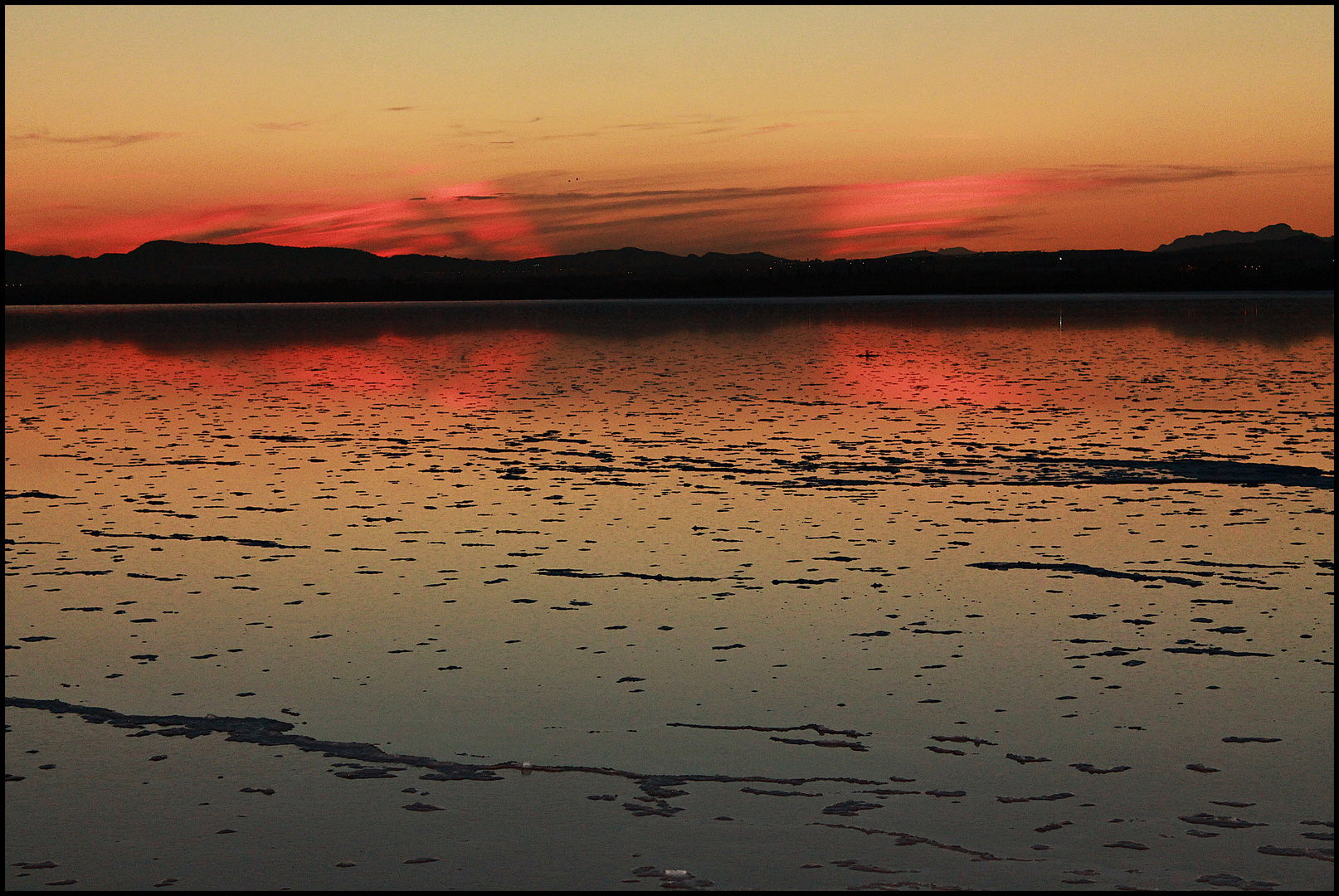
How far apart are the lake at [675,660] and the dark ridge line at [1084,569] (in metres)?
0.06

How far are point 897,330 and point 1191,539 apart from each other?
232 ft

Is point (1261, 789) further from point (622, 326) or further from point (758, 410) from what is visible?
point (622, 326)

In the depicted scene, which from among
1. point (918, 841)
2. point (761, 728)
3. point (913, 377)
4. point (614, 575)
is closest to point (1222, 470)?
point (614, 575)

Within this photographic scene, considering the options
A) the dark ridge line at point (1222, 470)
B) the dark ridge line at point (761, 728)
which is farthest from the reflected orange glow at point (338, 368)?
the dark ridge line at point (761, 728)

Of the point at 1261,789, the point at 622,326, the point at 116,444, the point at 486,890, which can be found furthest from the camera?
the point at 622,326

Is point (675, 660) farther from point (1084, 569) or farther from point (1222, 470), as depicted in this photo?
point (1222, 470)

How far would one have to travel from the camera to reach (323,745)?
796 centimetres

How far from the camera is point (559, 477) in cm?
1866

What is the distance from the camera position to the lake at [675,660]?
21.4 ft

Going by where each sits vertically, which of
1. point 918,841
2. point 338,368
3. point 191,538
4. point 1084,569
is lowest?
point 918,841

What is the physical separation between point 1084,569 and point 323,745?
7.48 meters

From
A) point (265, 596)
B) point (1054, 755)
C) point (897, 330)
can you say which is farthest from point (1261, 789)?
point (897, 330)

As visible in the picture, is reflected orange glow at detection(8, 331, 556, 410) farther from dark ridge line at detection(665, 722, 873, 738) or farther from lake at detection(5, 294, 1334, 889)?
dark ridge line at detection(665, 722, 873, 738)

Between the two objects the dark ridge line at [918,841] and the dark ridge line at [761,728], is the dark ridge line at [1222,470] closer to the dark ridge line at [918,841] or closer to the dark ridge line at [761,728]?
the dark ridge line at [761,728]
